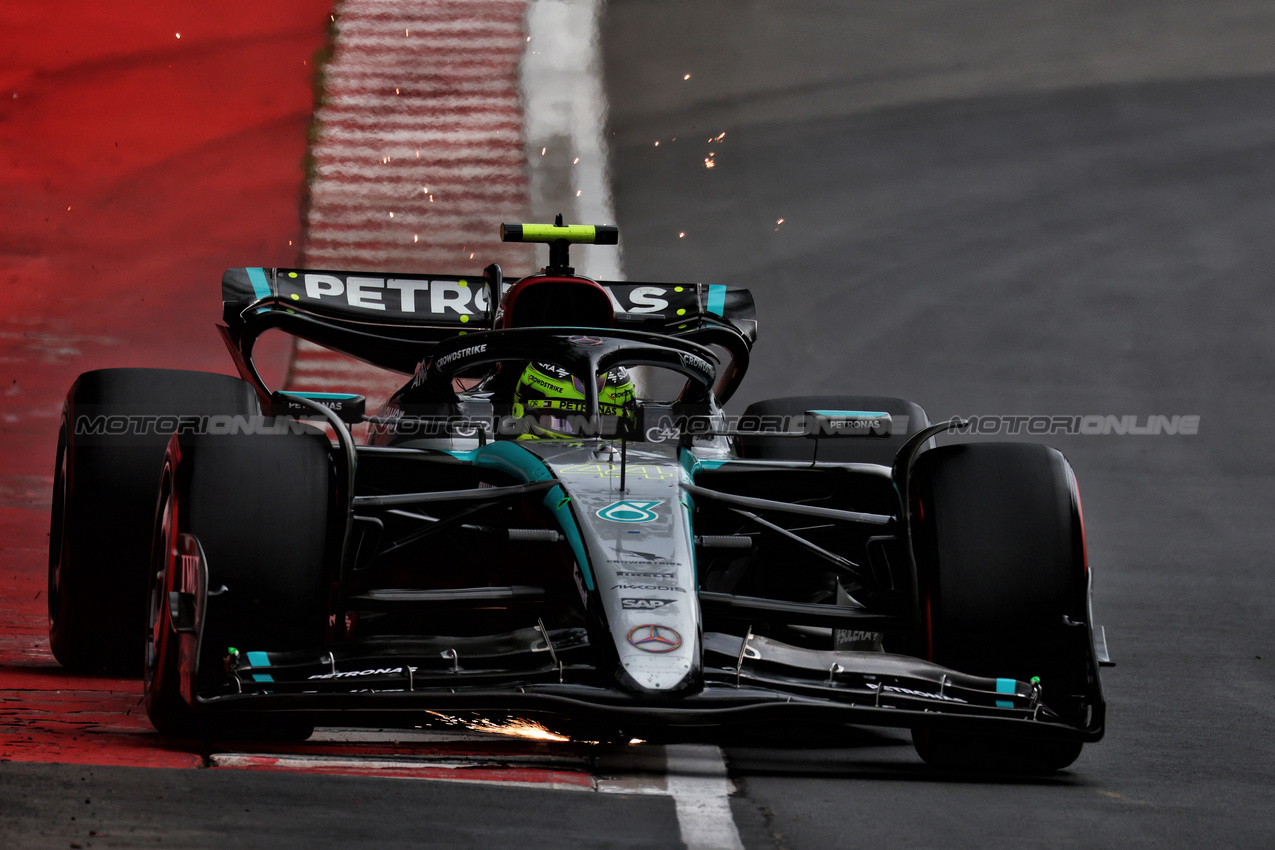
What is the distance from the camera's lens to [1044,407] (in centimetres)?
1450

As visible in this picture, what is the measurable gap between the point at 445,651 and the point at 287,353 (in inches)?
456

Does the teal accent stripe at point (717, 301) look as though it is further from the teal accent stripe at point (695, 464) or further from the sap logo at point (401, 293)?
the teal accent stripe at point (695, 464)

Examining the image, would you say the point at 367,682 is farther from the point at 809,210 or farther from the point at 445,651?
the point at 809,210

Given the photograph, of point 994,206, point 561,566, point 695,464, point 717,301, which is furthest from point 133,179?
point 561,566

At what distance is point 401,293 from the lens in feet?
21.5

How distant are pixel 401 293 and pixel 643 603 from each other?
11.6ft

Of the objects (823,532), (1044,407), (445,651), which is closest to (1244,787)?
(823,532)

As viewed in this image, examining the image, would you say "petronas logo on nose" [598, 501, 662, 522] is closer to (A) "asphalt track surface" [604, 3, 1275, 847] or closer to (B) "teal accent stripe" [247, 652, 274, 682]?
(B) "teal accent stripe" [247, 652, 274, 682]

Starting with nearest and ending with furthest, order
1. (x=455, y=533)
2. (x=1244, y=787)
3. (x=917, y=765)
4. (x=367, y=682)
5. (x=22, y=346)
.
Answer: (x=367, y=682), (x=1244, y=787), (x=917, y=765), (x=455, y=533), (x=22, y=346)

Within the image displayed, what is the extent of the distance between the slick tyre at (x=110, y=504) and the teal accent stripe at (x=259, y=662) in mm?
1387

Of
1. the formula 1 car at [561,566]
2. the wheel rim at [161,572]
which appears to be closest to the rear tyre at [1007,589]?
the formula 1 car at [561,566]

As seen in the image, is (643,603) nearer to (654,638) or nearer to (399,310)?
(654,638)

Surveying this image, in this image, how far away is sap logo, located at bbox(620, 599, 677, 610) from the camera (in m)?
3.41

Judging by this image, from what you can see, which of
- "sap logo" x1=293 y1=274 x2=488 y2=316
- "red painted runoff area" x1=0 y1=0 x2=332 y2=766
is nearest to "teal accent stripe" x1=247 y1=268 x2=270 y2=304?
"sap logo" x1=293 y1=274 x2=488 y2=316
